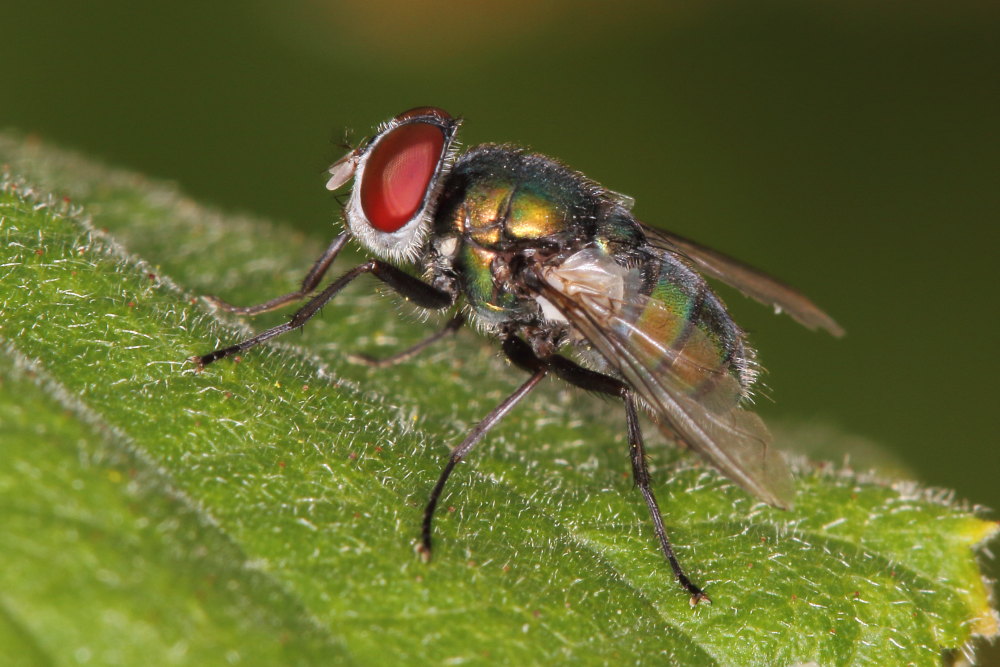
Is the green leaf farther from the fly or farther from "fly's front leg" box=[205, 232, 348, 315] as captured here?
the fly

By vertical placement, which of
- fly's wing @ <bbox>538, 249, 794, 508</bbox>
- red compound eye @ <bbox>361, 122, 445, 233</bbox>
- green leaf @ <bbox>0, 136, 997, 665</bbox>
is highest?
red compound eye @ <bbox>361, 122, 445, 233</bbox>

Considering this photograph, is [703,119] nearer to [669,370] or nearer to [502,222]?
[502,222]

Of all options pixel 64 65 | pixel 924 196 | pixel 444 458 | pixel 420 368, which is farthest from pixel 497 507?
pixel 64 65

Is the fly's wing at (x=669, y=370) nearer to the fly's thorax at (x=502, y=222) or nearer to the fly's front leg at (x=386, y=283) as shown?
the fly's thorax at (x=502, y=222)

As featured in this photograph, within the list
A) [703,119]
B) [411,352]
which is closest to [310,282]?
[411,352]

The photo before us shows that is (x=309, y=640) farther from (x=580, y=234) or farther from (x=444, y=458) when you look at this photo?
(x=580, y=234)

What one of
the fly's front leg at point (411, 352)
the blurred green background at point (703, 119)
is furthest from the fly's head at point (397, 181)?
the blurred green background at point (703, 119)

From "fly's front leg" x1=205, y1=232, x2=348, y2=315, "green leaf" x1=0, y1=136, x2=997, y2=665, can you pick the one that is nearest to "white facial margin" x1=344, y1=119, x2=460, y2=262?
"fly's front leg" x1=205, y1=232, x2=348, y2=315
